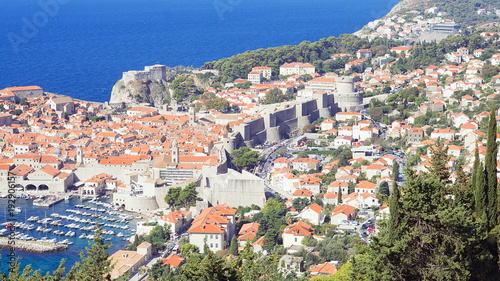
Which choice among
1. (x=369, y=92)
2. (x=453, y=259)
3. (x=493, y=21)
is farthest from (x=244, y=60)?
(x=453, y=259)

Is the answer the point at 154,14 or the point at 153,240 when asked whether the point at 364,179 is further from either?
the point at 154,14

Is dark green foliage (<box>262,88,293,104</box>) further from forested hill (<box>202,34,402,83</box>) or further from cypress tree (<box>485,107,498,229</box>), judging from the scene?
cypress tree (<box>485,107,498,229</box>)

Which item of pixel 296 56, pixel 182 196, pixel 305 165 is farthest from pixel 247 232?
pixel 296 56

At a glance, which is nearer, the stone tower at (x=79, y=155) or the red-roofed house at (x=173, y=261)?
the red-roofed house at (x=173, y=261)

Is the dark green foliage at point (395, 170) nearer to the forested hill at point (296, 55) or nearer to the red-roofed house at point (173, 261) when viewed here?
the red-roofed house at point (173, 261)

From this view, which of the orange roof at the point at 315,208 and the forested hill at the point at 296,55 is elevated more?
the forested hill at the point at 296,55

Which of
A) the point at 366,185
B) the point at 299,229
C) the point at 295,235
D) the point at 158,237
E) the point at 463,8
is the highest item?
the point at 463,8

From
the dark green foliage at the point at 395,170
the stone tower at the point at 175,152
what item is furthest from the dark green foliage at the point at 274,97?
the dark green foliage at the point at 395,170

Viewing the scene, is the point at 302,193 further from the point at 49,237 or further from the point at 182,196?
the point at 49,237
